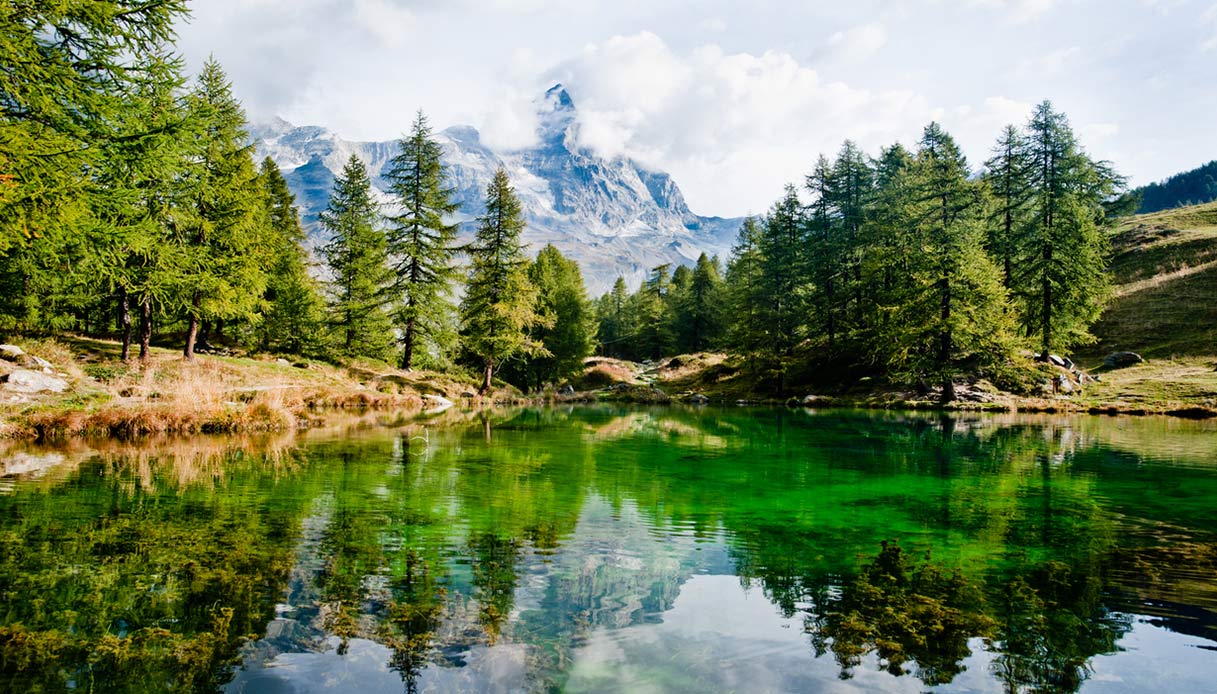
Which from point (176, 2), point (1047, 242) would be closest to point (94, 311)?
point (176, 2)

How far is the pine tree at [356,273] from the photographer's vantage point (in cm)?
4075

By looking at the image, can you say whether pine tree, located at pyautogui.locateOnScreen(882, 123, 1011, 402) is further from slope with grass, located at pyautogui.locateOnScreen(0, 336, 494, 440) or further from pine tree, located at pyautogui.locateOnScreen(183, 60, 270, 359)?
pine tree, located at pyautogui.locateOnScreen(183, 60, 270, 359)

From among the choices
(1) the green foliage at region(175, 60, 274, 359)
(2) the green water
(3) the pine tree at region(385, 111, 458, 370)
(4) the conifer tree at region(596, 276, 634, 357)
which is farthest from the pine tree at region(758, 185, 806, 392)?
(4) the conifer tree at region(596, 276, 634, 357)

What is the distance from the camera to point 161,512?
8.29 m

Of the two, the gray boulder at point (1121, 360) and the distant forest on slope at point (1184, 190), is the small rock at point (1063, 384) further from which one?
the distant forest on slope at point (1184, 190)

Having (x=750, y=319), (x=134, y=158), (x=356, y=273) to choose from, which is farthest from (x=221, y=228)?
(x=750, y=319)

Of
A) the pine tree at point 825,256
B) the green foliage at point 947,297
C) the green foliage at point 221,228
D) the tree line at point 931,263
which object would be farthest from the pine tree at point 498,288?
the green foliage at point 947,297

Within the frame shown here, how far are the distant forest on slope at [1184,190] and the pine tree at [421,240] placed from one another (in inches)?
5703

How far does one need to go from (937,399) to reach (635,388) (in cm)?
2330

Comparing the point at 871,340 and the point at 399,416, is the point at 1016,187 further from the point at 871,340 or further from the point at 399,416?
the point at 399,416

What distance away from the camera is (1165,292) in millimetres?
45000

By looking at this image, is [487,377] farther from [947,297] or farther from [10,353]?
[947,297]

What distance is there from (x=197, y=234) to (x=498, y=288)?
1882 centimetres

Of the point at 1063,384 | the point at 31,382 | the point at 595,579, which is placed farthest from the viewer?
the point at 1063,384
